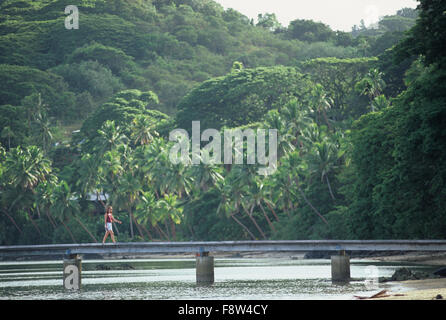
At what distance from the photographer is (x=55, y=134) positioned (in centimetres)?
10812

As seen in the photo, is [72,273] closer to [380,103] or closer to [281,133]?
[380,103]

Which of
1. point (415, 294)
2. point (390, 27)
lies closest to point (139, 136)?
point (415, 294)

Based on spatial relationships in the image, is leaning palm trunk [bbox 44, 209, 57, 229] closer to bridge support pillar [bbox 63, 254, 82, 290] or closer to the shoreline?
the shoreline

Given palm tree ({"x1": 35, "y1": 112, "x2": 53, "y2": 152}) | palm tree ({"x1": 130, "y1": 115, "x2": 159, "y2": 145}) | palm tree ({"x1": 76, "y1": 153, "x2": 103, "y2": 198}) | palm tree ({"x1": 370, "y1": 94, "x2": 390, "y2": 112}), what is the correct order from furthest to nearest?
palm tree ({"x1": 35, "y1": 112, "x2": 53, "y2": 152}) < palm tree ({"x1": 130, "y1": 115, "x2": 159, "y2": 145}) < palm tree ({"x1": 76, "y1": 153, "x2": 103, "y2": 198}) < palm tree ({"x1": 370, "y1": 94, "x2": 390, "y2": 112})

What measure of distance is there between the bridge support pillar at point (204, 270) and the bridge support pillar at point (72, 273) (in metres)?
5.35

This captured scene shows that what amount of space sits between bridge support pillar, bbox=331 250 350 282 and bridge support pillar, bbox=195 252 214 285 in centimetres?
547

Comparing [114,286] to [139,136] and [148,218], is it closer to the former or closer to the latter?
[148,218]

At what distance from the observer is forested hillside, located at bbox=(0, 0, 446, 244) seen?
119ft

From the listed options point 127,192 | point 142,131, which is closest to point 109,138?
point 142,131

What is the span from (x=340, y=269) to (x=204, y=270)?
20.0ft

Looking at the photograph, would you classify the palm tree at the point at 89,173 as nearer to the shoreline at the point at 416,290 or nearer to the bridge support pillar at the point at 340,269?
the shoreline at the point at 416,290

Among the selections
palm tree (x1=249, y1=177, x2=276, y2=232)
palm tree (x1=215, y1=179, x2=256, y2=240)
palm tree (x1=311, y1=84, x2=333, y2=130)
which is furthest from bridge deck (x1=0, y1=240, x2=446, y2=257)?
palm tree (x1=311, y1=84, x2=333, y2=130)

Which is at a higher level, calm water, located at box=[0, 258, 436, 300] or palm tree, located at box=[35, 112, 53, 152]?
palm tree, located at box=[35, 112, 53, 152]

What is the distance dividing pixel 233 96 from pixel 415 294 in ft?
222
